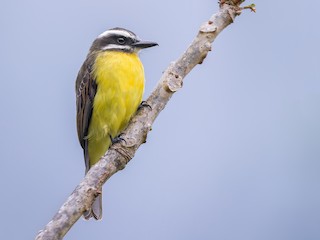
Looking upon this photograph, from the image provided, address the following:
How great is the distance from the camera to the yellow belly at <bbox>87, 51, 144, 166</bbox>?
19.0 ft

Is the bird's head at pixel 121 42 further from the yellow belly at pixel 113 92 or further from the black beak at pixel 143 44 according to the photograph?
the yellow belly at pixel 113 92

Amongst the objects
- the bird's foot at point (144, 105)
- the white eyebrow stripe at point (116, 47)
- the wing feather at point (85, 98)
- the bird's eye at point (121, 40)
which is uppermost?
the bird's eye at point (121, 40)

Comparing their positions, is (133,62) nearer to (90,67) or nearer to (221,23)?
(90,67)

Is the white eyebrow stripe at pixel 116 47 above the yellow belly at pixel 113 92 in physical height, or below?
above

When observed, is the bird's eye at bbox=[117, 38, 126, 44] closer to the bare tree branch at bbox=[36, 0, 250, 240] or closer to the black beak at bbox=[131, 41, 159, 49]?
the black beak at bbox=[131, 41, 159, 49]

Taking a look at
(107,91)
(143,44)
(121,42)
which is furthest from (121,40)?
(107,91)

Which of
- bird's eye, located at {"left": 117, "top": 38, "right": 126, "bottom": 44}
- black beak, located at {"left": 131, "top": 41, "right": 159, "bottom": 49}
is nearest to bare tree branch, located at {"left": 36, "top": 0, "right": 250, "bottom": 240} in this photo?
black beak, located at {"left": 131, "top": 41, "right": 159, "bottom": 49}

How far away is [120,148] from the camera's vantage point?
450 cm

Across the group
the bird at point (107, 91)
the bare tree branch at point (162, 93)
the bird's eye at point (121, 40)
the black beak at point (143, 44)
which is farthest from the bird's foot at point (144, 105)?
the bird's eye at point (121, 40)

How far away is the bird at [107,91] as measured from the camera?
5.83 m

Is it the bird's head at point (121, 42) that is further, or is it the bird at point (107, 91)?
the bird's head at point (121, 42)

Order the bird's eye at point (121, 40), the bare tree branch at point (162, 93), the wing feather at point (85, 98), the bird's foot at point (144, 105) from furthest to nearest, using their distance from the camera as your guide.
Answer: the bird's eye at point (121, 40) < the wing feather at point (85, 98) < the bird's foot at point (144, 105) < the bare tree branch at point (162, 93)

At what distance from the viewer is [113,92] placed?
5.89 meters

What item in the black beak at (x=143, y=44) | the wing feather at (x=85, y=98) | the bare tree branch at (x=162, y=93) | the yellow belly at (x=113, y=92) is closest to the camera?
the bare tree branch at (x=162, y=93)
